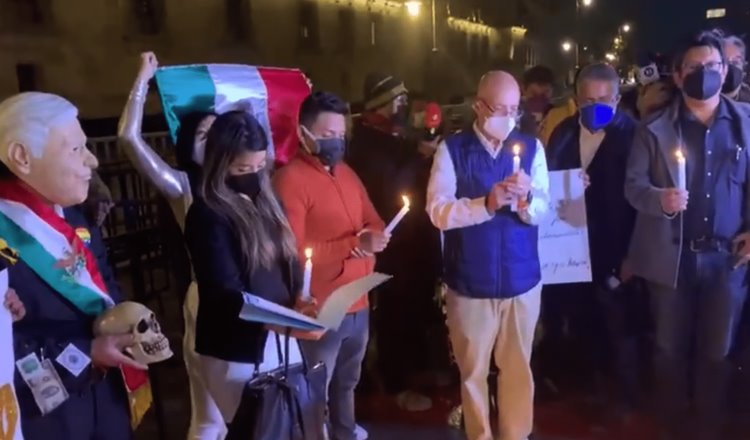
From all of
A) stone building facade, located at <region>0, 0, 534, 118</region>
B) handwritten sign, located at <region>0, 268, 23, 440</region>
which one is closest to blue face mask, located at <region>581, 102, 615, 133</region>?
handwritten sign, located at <region>0, 268, 23, 440</region>

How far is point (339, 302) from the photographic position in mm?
2238

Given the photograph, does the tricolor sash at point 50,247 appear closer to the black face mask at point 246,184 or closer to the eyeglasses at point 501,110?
the black face mask at point 246,184

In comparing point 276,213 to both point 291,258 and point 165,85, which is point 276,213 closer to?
point 291,258

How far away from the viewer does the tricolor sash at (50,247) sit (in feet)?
5.48

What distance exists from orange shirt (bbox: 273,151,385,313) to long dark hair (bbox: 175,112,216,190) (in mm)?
407

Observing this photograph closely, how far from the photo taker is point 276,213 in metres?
2.31

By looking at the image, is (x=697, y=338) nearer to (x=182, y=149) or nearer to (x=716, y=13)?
(x=182, y=149)

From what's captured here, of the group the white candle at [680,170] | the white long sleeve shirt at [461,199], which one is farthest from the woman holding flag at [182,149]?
the white candle at [680,170]

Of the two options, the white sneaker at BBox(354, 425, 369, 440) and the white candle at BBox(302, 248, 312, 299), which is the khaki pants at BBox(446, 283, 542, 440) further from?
the white candle at BBox(302, 248, 312, 299)

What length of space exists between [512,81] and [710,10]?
5.16m

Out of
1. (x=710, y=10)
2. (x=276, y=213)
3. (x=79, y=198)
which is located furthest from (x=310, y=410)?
(x=710, y=10)

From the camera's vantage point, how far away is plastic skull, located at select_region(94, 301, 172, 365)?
5.62ft

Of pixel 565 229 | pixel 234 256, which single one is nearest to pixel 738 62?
pixel 565 229

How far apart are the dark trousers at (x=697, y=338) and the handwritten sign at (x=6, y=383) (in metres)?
2.59
